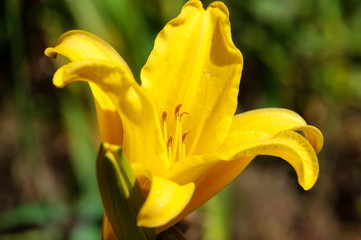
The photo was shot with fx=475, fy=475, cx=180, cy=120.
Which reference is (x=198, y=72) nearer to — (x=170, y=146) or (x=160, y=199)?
(x=170, y=146)

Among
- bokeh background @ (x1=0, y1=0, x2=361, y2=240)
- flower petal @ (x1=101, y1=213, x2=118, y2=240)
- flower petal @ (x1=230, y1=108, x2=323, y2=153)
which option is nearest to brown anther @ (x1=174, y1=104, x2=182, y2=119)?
flower petal @ (x1=230, y1=108, x2=323, y2=153)

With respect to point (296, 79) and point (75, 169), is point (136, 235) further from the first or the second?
point (296, 79)

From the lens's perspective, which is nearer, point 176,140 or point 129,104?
point 129,104

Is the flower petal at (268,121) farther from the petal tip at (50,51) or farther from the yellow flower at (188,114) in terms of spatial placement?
the petal tip at (50,51)

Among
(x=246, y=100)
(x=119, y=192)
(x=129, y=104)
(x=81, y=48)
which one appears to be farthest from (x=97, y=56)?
(x=246, y=100)

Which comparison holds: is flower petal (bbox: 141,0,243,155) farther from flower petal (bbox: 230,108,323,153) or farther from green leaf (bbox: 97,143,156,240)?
green leaf (bbox: 97,143,156,240)

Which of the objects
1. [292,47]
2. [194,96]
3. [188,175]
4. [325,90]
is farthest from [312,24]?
[188,175]
